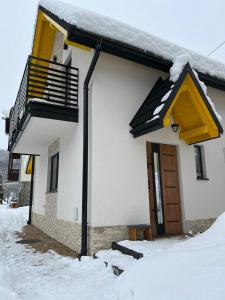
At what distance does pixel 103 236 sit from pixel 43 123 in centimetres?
336

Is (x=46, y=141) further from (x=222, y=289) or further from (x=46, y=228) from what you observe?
(x=222, y=289)

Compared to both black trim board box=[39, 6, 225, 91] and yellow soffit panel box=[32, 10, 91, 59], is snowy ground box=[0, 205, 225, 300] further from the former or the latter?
yellow soffit panel box=[32, 10, 91, 59]

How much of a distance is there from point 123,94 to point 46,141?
12.0ft

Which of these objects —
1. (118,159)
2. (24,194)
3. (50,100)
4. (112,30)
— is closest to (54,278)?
(118,159)

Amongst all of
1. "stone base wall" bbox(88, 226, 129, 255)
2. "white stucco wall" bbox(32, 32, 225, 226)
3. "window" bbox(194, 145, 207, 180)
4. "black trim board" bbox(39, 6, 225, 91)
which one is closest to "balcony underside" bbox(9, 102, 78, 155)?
"white stucco wall" bbox(32, 32, 225, 226)

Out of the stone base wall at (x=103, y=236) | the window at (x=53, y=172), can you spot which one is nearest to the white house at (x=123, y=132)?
the stone base wall at (x=103, y=236)

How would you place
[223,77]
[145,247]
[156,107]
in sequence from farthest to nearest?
[223,77] → [156,107] → [145,247]

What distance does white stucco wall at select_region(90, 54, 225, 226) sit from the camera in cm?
552

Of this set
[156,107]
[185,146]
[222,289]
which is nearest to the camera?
[222,289]

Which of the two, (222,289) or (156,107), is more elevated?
(156,107)

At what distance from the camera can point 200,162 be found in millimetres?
7445

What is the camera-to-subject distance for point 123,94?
20.8ft

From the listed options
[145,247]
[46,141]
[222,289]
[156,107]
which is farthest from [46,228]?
[222,289]

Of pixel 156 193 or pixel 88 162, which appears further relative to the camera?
pixel 156 193
